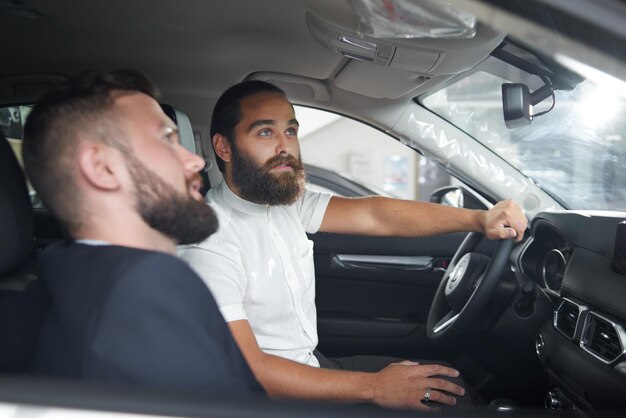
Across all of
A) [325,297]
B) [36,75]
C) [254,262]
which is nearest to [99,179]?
[254,262]

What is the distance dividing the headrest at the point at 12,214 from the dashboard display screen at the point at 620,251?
1.43 metres

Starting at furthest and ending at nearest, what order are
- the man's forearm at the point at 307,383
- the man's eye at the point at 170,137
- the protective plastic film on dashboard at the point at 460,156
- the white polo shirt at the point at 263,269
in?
1. the protective plastic film on dashboard at the point at 460,156
2. the white polo shirt at the point at 263,269
3. the man's forearm at the point at 307,383
4. the man's eye at the point at 170,137

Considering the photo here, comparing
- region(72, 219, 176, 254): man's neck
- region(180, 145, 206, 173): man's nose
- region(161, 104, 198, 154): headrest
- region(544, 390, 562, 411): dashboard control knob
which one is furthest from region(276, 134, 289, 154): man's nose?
region(544, 390, 562, 411): dashboard control knob

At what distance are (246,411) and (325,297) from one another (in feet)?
7.20

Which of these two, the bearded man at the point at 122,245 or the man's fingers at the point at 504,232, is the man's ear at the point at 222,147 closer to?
the bearded man at the point at 122,245

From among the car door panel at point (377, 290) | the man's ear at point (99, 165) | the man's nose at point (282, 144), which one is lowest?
the car door panel at point (377, 290)

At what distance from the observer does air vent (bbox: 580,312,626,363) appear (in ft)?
4.96

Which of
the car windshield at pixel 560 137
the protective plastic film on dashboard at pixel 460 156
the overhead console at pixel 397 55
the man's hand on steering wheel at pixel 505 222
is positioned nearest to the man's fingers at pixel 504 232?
the man's hand on steering wheel at pixel 505 222

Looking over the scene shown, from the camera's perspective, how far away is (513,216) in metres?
1.94

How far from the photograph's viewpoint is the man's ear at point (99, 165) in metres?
1.14

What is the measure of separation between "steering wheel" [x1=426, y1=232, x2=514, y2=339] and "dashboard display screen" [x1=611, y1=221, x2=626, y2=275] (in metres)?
0.41

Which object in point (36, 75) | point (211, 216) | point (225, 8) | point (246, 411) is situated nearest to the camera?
point (246, 411)

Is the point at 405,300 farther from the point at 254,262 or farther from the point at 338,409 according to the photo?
the point at 338,409

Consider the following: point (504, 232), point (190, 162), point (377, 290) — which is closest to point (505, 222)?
point (504, 232)
